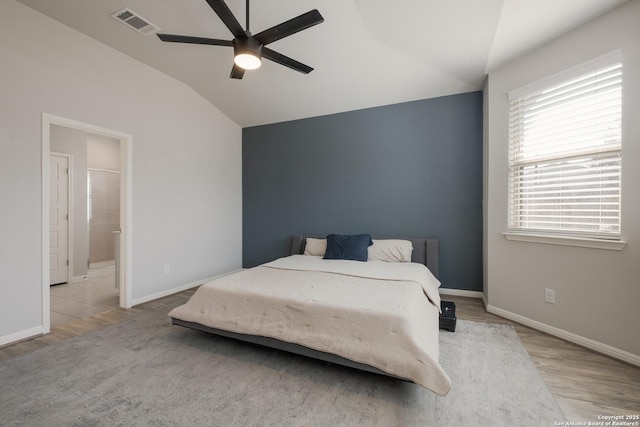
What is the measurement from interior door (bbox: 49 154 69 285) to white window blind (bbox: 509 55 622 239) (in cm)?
644

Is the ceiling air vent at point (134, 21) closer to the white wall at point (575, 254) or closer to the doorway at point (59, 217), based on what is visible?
the doorway at point (59, 217)

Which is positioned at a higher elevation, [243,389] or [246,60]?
[246,60]

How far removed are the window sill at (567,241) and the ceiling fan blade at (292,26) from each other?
9.23ft

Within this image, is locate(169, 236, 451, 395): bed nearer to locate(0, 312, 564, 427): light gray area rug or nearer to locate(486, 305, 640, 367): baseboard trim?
locate(0, 312, 564, 427): light gray area rug

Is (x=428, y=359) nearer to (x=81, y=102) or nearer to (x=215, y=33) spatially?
(x=215, y=33)

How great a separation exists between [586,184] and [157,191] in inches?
186

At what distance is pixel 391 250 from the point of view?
389cm

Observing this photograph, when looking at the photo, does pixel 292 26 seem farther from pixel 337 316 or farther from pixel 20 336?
pixel 20 336

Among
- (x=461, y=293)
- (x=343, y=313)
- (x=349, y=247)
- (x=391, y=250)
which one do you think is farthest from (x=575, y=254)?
(x=349, y=247)

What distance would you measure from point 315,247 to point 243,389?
258 cm

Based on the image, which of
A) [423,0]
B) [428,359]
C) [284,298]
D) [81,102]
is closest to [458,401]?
[428,359]

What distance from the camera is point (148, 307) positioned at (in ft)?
11.5

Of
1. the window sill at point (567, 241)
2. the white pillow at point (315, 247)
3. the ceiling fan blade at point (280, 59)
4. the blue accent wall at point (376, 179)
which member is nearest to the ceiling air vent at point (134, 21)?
the ceiling fan blade at point (280, 59)

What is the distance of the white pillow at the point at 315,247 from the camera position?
170 inches
